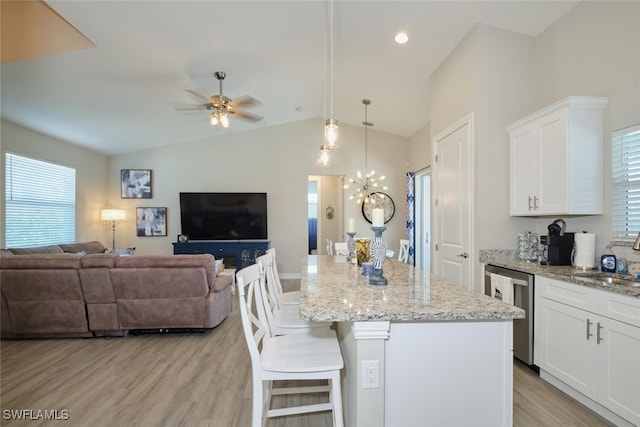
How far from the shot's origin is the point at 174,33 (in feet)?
10.7

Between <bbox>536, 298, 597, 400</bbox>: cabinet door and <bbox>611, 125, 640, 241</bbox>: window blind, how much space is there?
812 mm

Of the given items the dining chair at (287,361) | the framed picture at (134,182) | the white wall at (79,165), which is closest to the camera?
the dining chair at (287,361)

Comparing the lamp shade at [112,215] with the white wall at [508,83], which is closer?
the white wall at [508,83]

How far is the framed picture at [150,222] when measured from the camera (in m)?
7.01

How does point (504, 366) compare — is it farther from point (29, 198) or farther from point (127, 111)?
point (29, 198)

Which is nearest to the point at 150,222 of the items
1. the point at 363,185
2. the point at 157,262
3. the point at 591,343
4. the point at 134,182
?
the point at 134,182

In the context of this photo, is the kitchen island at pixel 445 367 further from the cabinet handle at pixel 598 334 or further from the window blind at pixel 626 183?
the window blind at pixel 626 183

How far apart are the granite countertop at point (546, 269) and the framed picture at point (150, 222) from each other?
6538 mm

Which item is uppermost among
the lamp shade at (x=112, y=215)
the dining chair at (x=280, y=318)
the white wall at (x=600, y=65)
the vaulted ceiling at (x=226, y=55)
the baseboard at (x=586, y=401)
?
the vaulted ceiling at (x=226, y=55)

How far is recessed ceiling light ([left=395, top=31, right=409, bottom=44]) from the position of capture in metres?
3.46

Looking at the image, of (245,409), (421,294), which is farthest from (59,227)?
(421,294)

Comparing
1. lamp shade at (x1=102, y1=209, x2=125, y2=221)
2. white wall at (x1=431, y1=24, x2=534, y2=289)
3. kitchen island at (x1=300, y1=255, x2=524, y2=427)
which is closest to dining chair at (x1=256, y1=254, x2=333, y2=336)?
kitchen island at (x1=300, y1=255, x2=524, y2=427)

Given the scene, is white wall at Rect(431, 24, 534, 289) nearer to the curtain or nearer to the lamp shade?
the curtain

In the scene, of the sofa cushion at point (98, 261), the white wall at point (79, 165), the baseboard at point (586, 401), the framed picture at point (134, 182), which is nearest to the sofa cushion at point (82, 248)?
the white wall at point (79, 165)
